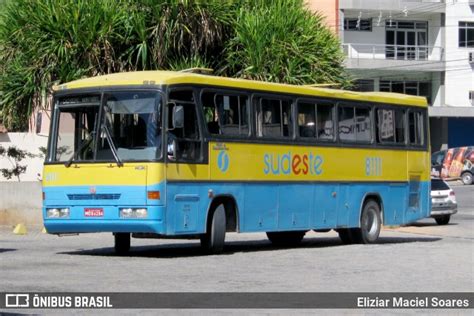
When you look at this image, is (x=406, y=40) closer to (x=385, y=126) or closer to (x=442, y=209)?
(x=442, y=209)

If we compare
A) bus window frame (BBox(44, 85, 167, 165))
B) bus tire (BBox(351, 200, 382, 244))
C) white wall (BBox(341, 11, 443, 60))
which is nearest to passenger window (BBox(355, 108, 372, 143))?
bus tire (BBox(351, 200, 382, 244))

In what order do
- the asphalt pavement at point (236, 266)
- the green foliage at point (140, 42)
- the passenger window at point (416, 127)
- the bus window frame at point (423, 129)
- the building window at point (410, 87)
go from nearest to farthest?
the asphalt pavement at point (236, 266)
the bus window frame at point (423, 129)
the passenger window at point (416, 127)
the green foliage at point (140, 42)
the building window at point (410, 87)

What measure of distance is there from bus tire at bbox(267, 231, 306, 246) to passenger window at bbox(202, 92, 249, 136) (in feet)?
13.3

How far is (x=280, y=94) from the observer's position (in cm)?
2250

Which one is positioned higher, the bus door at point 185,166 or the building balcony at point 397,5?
the building balcony at point 397,5

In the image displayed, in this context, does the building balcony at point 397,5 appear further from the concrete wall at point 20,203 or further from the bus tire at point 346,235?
the bus tire at point 346,235

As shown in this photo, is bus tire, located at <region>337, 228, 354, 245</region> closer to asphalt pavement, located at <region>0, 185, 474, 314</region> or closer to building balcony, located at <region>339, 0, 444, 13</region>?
asphalt pavement, located at <region>0, 185, 474, 314</region>

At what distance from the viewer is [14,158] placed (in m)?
32.2

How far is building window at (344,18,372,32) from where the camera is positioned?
228 feet

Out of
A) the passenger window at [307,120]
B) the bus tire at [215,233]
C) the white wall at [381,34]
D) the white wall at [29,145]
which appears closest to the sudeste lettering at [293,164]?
the passenger window at [307,120]

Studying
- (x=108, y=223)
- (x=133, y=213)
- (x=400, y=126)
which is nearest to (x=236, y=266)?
(x=133, y=213)

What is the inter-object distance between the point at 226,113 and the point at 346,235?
5323 millimetres

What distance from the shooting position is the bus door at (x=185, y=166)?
776 inches

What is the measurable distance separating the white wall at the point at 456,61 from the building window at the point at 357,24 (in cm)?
508
